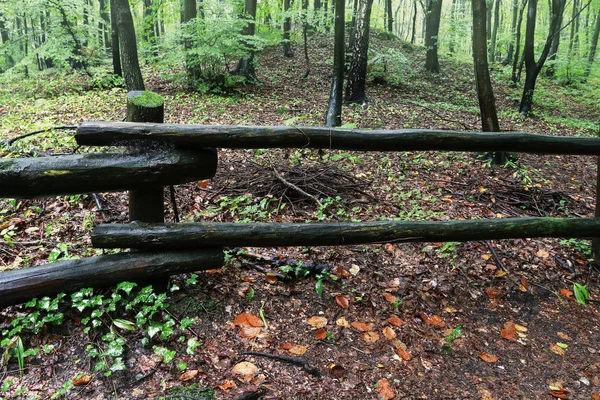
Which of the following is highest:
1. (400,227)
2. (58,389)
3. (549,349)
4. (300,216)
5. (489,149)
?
(489,149)

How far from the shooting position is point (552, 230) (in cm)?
360

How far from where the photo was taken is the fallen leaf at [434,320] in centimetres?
321

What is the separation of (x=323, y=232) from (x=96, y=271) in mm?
1750

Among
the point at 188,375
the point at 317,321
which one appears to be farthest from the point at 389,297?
the point at 188,375

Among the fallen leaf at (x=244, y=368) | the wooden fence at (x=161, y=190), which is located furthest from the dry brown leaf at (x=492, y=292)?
the fallen leaf at (x=244, y=368)

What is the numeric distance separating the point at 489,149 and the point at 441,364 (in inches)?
79.1

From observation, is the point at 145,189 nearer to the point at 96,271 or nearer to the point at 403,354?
the point at 96,271

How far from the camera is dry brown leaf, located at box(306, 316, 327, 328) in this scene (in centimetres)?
301

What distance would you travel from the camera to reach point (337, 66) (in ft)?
23.9

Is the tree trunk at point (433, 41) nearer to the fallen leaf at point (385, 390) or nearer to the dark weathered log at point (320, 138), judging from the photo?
the dark weathered log at point (320, 138)

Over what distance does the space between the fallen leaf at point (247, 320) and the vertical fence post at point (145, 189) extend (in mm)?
1002

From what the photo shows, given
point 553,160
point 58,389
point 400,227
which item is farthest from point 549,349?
point 553,160

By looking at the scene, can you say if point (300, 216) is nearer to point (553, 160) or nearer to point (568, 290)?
point (568, 290)

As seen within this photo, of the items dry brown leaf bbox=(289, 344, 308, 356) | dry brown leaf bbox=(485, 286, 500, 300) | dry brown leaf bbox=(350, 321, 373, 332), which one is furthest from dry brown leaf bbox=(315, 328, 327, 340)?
dry brown leaf bbox=(485, 286, 500, 300)
